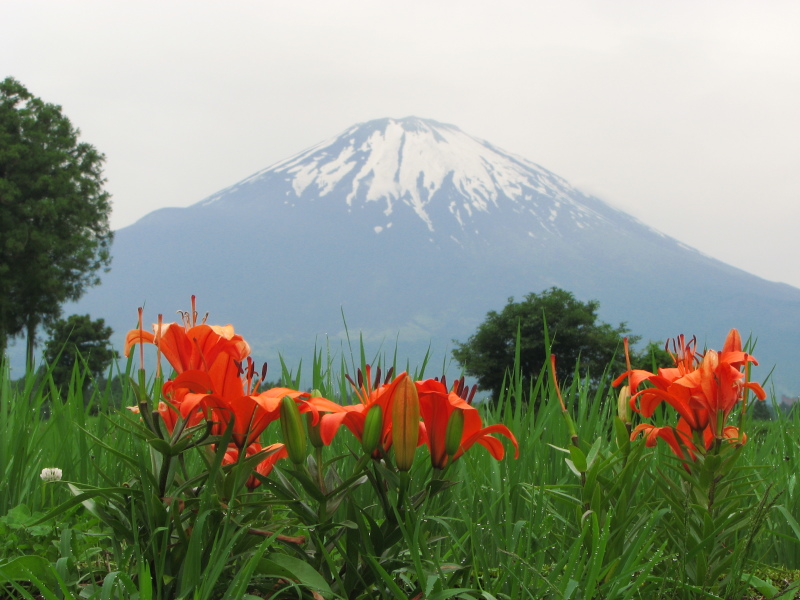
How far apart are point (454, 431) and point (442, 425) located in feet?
0.20

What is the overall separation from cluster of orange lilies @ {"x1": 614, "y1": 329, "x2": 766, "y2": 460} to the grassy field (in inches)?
3.1

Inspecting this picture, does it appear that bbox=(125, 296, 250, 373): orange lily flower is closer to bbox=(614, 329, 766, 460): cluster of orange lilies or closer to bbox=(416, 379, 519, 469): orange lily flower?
bbox=(416, 379, 519, 469): orange lily flower

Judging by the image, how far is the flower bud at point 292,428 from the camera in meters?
1.52

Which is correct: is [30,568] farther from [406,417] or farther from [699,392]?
[699,392]

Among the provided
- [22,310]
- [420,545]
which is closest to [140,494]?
[420,545]

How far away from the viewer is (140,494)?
167 centimetres

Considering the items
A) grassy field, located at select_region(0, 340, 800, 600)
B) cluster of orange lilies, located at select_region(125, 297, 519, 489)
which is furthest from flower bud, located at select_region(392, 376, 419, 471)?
grassy field, located at select_region(0, 340, 800, 600)

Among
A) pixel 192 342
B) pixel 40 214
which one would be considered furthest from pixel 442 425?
pixel 40 214

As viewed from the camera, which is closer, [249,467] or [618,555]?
[249,467]

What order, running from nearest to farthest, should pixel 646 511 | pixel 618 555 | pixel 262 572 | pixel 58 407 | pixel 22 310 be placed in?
pixel 262 572
pixel 618 555
pixel 646 511
pixel 58 407
pixel 22 310

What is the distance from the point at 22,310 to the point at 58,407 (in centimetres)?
3392

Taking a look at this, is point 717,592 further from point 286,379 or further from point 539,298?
point 539,298

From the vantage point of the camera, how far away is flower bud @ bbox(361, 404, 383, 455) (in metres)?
1.51

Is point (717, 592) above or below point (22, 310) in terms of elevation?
above
